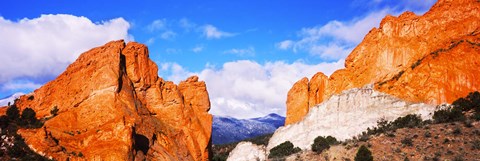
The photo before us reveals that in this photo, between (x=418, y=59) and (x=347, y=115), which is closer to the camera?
(x=418, y=59)

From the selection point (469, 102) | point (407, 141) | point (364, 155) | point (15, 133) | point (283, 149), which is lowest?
point (364, 155)

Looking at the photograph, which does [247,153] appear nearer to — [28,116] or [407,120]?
[407,120]

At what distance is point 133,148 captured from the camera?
51.4 meters

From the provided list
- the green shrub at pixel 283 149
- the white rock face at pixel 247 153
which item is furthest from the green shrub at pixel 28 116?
the white rock face at pixel 247 153

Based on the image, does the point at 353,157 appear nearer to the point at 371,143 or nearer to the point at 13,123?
the point at 371,143

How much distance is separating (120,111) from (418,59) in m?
45.7

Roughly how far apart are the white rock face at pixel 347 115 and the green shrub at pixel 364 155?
2126 centimetres

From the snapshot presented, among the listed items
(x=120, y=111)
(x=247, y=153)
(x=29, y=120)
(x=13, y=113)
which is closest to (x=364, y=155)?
(x=120, y=111)

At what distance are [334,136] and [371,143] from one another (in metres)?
22.2

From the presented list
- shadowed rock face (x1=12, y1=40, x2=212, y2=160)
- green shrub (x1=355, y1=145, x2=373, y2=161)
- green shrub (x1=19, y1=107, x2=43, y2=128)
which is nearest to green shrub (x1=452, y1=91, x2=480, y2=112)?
green shrub (x1=355, y1=145, x2=373, y2=161)

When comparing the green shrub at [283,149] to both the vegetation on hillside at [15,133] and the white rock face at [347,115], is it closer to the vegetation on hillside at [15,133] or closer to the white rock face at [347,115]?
the white rock face at [347,115]

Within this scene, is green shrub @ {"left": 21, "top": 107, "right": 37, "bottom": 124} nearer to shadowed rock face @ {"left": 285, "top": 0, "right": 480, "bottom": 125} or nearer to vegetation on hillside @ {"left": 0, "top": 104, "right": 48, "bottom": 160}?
vegetation on hillside @ {"left": 0, "top": 104, "right": 48, "bottom": 160}

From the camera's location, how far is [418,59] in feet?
237

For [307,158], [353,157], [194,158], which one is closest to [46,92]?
[194,158]
